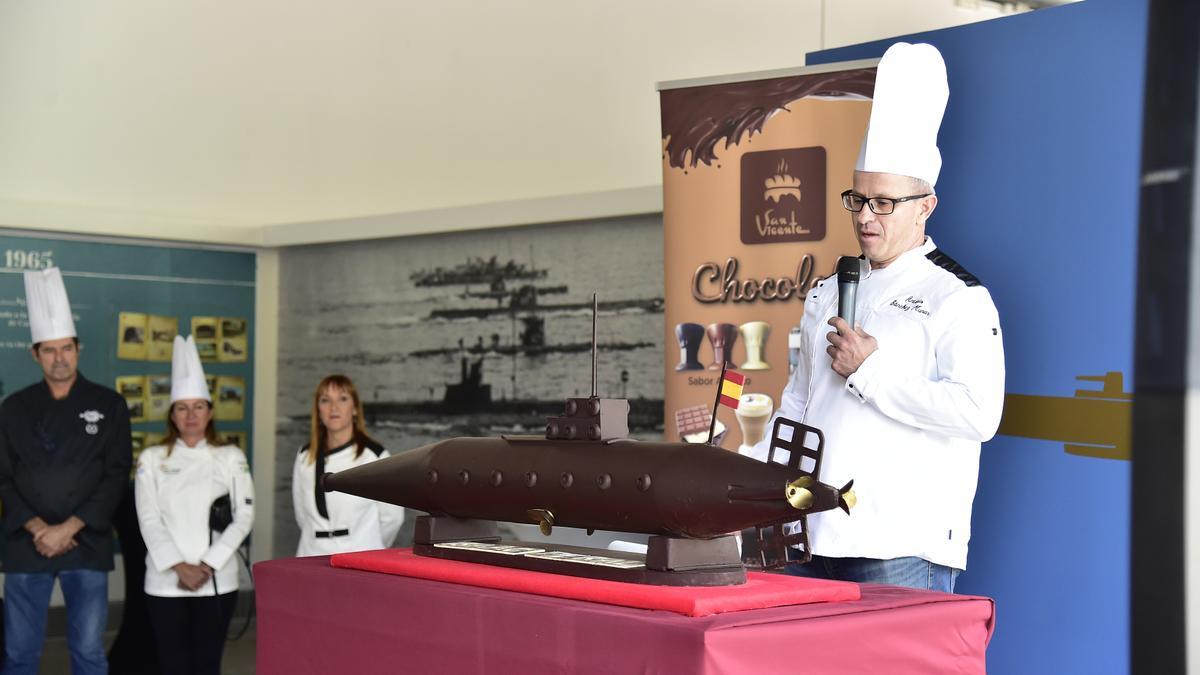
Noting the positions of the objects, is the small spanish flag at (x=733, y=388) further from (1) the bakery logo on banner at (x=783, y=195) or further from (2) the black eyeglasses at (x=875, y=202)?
(1) the bakery logo on banner at (x=783, y=195)

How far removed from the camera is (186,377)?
4457 millimetres

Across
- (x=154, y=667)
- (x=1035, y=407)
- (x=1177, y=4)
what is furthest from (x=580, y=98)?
(x=1177, y=4)

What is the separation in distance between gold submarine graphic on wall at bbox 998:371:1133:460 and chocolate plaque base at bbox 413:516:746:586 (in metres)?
1.24

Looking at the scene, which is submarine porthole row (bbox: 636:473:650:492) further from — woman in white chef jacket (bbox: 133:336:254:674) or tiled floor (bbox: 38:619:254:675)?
tiled floor (bbox: 38:619:254:675)

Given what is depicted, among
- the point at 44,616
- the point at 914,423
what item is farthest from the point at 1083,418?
the point at 44,616

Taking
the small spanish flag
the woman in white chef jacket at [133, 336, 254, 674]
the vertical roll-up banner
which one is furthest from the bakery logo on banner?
the woman in white chef jacket at [133, 336, 254, 674]

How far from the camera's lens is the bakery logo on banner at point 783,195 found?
3.00 meters

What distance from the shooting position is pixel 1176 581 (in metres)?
0.68

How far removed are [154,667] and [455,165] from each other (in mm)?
2719

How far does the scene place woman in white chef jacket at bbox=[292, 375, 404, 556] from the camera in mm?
4211

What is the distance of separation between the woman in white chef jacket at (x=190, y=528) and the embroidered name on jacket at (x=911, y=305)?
9.21 ft

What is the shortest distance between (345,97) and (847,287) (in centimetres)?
463

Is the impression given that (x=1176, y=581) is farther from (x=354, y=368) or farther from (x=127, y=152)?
(x=127, y=152)

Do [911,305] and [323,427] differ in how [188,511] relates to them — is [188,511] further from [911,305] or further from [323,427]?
[911,305]
